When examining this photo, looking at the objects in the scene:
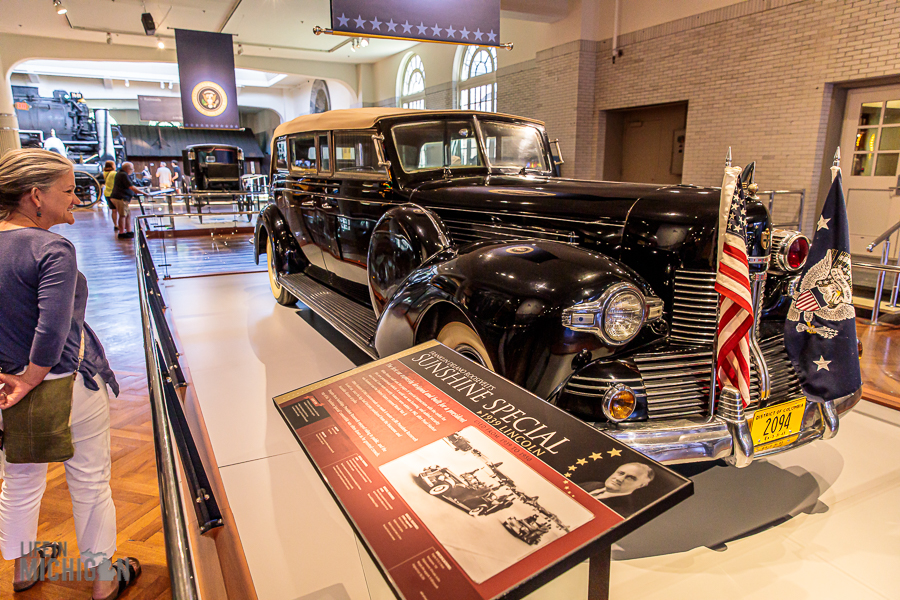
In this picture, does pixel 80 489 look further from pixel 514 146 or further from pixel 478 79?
pixel 478 79

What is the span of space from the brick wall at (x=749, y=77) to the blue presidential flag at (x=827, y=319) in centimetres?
623

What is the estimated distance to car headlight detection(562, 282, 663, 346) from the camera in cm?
190

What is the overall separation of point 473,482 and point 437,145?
117 inches

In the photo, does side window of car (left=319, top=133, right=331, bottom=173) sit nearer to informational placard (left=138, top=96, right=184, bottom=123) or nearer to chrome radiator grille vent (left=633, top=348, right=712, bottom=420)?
chrome radiator grille vent (left=633, top=348, right=712, bottom=420)

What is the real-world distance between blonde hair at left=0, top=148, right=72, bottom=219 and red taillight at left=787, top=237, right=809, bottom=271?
2840 millimetres

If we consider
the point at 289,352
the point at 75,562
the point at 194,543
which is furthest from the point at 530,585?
the point at 289,352

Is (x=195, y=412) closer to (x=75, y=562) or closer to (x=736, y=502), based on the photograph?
(x=75, y=562)

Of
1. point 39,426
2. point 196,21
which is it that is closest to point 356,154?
point 39,426

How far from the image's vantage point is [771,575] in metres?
1.89

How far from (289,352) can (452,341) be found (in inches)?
85.6

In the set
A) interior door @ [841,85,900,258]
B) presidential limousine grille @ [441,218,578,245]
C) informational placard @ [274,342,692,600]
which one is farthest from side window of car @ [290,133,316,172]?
interior door @ [841,85,900,258]

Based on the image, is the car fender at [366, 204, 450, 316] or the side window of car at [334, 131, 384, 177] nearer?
the car fender at [366, 204, 450, 316]

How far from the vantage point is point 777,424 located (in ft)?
6.68

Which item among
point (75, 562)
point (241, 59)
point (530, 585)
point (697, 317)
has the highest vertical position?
point (241, 59)
